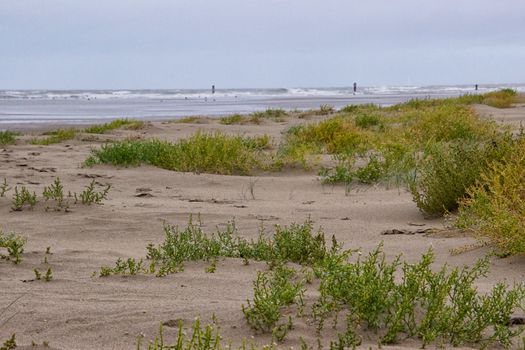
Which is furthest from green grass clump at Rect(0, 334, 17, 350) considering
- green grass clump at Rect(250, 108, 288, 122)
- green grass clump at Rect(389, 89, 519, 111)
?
green grass clump at Rect(389, 89, 519, 111)

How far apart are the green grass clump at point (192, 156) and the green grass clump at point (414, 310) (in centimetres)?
584

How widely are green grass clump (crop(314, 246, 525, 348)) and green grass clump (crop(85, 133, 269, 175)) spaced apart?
584cm

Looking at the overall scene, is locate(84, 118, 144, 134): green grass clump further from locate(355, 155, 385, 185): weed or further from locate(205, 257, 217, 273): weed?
locate(205, 257, 217, 273): weed

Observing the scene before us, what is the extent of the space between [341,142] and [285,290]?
784 centimetres

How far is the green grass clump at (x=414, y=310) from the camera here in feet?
10.8

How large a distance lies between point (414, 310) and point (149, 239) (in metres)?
2.68

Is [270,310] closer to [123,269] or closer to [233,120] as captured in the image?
[123,269]

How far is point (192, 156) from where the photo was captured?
9555 millimetres

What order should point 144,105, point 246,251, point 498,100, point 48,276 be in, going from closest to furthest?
point 48,276 < point 246,251 < point 498,100 < point 144,105

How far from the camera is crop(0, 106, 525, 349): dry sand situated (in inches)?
Answer: 142

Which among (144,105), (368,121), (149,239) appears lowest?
(144,105)

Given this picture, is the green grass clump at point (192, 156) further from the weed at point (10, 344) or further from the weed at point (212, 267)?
the weed at point (10, 344)

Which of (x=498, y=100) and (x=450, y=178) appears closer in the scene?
(x=450, y=178)

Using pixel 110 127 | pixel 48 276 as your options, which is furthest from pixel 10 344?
pixel 110 127
